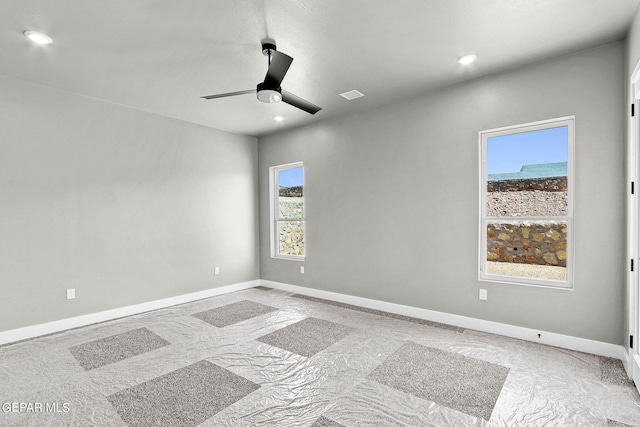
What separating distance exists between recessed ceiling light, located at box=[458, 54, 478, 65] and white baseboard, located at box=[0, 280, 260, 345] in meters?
4.81

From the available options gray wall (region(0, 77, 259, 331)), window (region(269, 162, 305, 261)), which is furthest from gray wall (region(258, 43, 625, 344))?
gray wall (region(0, 77, 259, 331))

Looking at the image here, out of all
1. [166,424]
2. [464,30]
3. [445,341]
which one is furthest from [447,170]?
[166,424]

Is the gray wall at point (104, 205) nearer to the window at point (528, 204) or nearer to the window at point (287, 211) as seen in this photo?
the window at point (287, 211)

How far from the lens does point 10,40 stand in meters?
2.68

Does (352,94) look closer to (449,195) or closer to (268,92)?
(268,92)

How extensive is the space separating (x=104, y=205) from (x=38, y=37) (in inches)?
82.3

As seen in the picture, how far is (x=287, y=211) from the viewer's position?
586 cm

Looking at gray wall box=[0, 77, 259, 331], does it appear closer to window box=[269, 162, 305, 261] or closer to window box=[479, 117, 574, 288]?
window box=[269, 162, 305, 261]

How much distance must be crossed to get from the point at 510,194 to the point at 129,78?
14.5ft

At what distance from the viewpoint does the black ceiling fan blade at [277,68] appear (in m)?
2.53

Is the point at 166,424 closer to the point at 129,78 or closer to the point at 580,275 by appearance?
the point at 129,78

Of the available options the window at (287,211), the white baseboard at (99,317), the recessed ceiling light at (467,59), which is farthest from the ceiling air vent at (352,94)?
the white baseboard at (99,317)

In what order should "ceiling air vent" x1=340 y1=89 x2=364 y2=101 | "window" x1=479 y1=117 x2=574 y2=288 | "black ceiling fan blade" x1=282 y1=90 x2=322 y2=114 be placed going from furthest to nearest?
1. "ceiling air vent" x1=340 y1=89 x2=364 y2=101
2. "window" x1=479 y1=117 x2=574 y2=288
3. "black ceiling fan blade" x1=282 y1=90 x2=322 y2=114

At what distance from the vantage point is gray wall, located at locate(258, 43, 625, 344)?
9.52 ft
